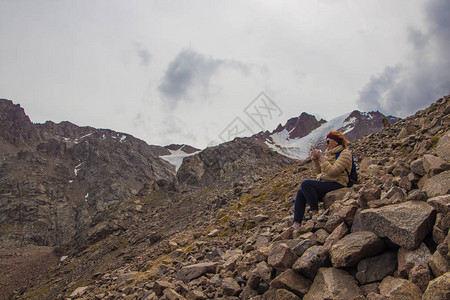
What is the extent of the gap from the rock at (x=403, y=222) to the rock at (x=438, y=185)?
0.32 metres

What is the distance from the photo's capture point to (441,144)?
5.07 m

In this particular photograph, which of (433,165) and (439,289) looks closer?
(439,289)

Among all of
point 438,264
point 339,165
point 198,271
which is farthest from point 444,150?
point 198,271

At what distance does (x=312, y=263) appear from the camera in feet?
12.7

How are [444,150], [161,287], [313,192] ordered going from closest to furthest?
[444,150] → [161,287] → [313,192]

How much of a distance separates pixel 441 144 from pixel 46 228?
9854 centimetres

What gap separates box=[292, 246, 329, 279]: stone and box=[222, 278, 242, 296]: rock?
122cm

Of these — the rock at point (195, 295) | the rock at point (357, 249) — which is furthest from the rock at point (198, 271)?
the rock at point (357, 249)

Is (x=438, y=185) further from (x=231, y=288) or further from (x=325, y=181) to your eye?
(x=231, y=288)

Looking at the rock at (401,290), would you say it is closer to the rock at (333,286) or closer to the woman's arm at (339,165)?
the rock at (333,286)

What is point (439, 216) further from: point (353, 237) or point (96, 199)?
point (96, 199)

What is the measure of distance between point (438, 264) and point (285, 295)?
6.13ft

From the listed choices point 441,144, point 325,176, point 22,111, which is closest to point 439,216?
point 441,144

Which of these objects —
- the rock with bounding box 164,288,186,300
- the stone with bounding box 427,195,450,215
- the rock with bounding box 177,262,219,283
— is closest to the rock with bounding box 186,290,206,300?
the rock with bounding box 164,288,186,300
